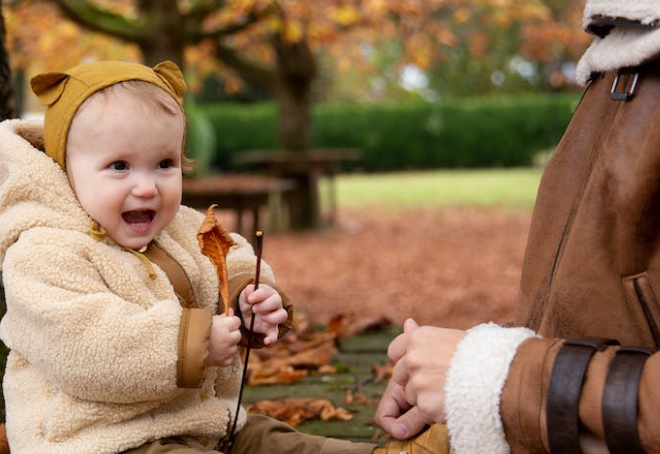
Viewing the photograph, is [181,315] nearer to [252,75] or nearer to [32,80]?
[32,80]

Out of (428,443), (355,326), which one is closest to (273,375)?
(355,326)

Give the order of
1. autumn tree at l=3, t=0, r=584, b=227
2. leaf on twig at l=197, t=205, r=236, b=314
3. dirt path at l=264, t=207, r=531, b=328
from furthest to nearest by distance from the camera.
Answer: autumn tree at l=3, t=0, r=584, b=227 < dirt path at l=264, t=207, r=531, b=328 < leaf on twig at l=197, t=205, r=236, b=314

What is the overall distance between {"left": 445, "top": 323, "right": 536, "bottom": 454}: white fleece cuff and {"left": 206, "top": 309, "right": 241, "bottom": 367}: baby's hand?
0.58m

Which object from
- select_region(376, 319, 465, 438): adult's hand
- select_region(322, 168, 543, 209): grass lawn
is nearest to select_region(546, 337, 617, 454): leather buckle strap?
select_region(376, 319, 465, 438): adult's hand

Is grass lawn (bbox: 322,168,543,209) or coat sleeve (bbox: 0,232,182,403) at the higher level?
coat sleeve (bbox: 0,232,182,403)

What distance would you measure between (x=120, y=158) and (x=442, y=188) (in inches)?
751

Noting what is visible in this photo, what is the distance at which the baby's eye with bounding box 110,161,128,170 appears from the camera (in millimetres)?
2004

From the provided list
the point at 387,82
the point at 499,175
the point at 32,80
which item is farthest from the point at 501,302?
the point at 387,82

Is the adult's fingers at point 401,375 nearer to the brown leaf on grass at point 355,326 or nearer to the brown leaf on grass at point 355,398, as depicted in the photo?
the brown leaf on grass at point 355,398

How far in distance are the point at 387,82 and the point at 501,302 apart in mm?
37697

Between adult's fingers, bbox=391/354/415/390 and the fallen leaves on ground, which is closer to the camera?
adult's fingers, bbox=391/354/415/390

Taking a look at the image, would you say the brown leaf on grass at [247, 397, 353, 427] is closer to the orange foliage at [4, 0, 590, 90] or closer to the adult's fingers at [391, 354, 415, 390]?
the adult's fingers at [391, 354, 415, 390]

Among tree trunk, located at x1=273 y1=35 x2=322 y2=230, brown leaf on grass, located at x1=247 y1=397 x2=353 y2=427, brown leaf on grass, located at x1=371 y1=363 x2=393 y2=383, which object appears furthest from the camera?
tree trunk, located at x1=273 y1=35 x2=322 y2=230

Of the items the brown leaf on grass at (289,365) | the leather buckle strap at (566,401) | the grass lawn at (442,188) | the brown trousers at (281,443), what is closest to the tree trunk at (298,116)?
the grass lawn at (442,188)
